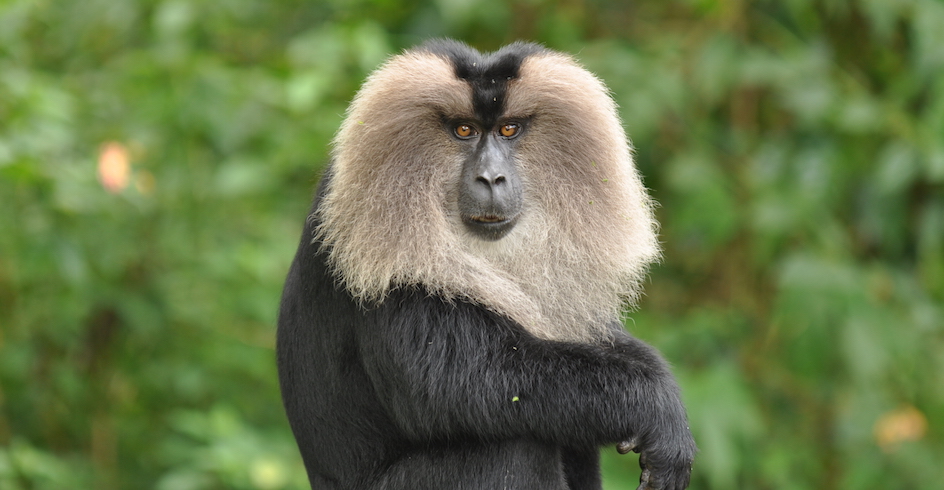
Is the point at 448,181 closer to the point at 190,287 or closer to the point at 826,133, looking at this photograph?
the point at 190,287

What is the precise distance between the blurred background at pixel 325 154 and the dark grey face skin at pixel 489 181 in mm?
→ 1445

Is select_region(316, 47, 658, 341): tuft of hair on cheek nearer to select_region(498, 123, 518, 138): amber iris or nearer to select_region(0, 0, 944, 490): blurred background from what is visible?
select_region(498, 123, 518, 138): amber iris

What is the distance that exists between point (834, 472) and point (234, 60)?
4.27 meters

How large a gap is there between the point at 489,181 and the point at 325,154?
1.74 m

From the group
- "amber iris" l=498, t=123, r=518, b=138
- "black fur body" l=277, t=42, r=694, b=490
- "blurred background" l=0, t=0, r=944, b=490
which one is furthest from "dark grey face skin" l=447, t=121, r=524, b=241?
"blurred background" l=0, t=0, r=944, b=490

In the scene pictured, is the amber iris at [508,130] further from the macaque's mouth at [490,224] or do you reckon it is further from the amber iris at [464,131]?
the macaque's mouth at [490,224]

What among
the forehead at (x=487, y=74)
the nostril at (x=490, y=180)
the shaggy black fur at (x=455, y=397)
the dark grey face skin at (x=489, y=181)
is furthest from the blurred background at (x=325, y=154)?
the nostril at (x=490, y=180)

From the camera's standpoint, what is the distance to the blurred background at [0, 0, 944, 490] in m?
4.64

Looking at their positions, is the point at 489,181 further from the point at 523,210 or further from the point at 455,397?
the point at 455,397

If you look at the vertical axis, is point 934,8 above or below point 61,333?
above

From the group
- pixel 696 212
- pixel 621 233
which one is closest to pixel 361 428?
pixel 621 233

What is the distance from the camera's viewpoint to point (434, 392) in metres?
2.78

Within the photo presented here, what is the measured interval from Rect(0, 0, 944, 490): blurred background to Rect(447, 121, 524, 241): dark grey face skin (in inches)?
56.9

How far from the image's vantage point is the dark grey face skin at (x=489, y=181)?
2.93m
